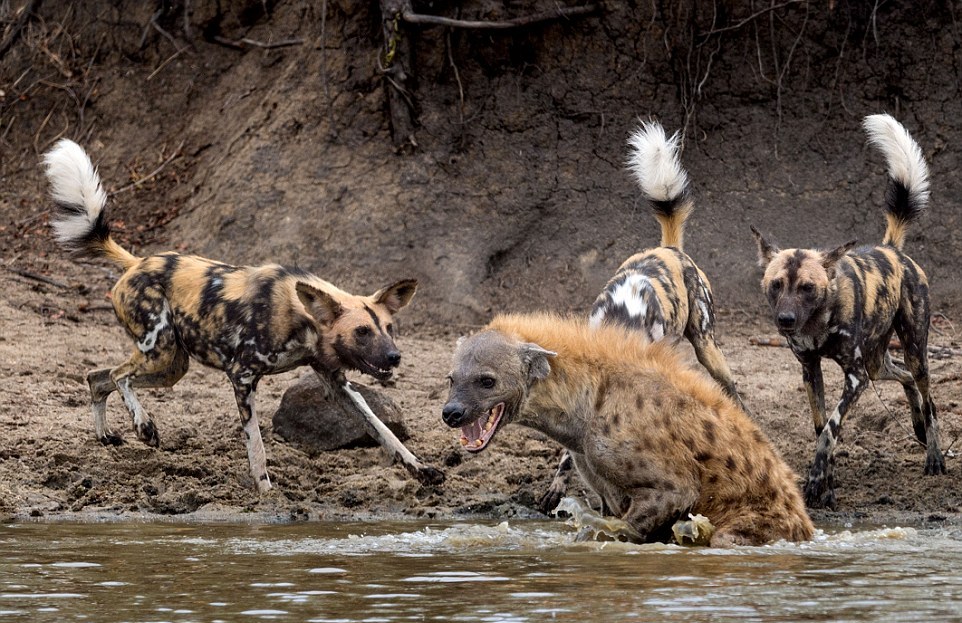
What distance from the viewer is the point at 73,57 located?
15.1m

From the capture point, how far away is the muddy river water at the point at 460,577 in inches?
189

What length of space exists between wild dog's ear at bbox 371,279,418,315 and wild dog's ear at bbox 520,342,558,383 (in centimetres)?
214

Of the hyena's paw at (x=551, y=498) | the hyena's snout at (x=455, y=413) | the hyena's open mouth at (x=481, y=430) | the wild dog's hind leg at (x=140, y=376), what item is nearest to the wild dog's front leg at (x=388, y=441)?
the hyena's paw at (x=551, y=498)

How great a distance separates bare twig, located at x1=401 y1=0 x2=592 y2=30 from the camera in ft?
41.6

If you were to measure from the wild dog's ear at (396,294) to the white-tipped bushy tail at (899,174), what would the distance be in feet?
10.1

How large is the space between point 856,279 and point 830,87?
4.94 metres

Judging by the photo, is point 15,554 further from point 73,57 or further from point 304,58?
point 73,57

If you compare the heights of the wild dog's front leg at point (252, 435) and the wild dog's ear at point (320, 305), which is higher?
the wild dog's ear at point (320, 305)

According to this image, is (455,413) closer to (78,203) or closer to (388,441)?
(388,441)

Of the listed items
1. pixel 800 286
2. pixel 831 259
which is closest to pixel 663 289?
pixel 800 286

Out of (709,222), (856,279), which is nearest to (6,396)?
(856,279)

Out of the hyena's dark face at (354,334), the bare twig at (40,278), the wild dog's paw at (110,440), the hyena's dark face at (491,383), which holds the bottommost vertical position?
the wild dog's paw at (110,440)

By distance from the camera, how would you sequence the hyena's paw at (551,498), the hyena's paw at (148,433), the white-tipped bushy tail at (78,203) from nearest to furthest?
the hyena's paw at (551,498), the hyena's paw at (148,433), the white-tipped bushy tail at (78,203)

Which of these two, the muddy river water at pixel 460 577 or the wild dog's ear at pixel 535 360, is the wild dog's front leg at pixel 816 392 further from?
the wild dog's ear at pixel 535 360
